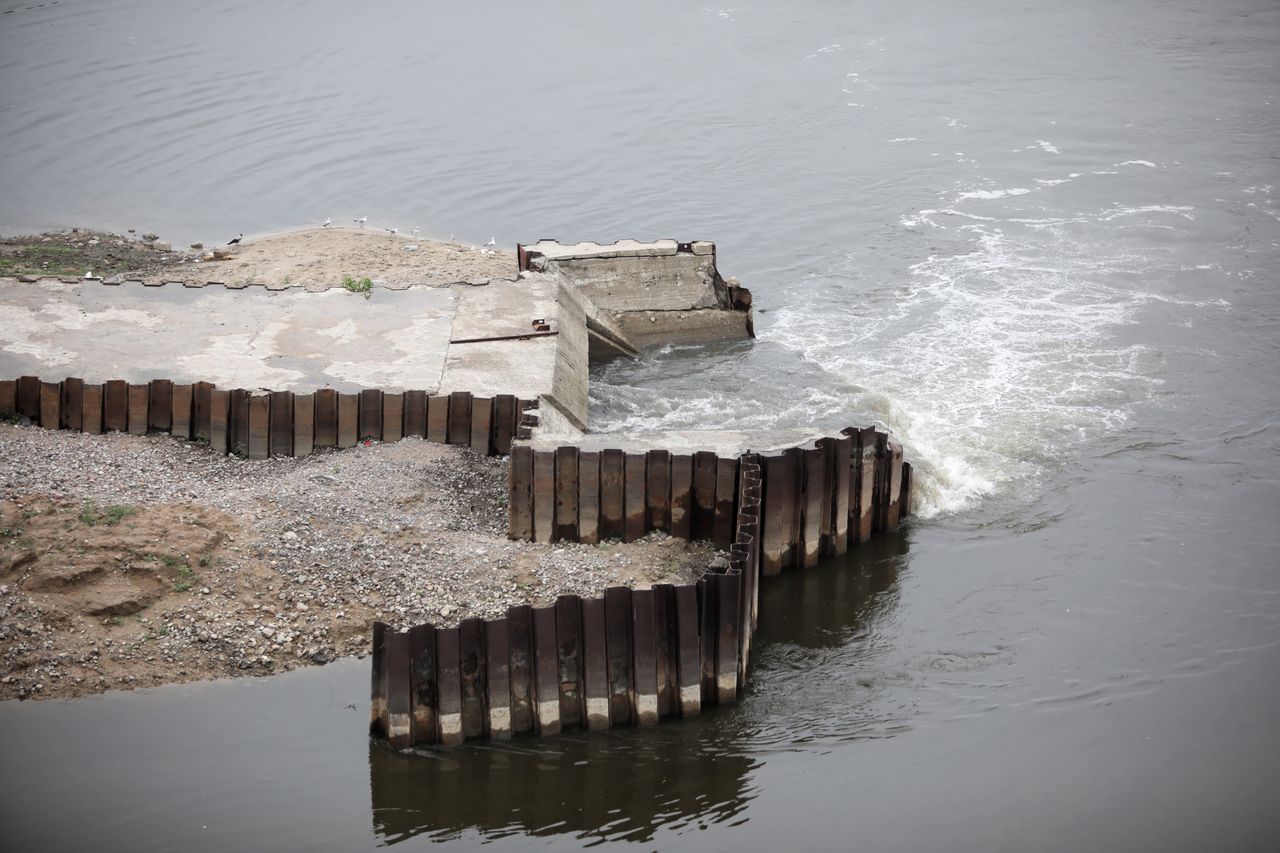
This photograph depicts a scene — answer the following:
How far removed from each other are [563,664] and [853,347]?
42.0 feet

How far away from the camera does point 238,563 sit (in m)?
13.6

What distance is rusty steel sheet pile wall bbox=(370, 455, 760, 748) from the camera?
39.2 feet

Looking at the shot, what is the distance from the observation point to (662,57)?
44.3 m

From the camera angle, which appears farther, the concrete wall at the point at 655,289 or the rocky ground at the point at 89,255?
the rocky ground at the point at 89,255

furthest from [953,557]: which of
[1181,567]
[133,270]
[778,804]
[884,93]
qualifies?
[884,93]

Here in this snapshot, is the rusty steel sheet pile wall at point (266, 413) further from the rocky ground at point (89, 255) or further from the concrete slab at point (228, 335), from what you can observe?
the rocky ground at point (89, 255)

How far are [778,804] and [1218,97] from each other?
32.8 meters

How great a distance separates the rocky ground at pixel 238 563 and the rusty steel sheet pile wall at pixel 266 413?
0.71m

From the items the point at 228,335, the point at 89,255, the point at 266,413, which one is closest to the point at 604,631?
the point at 266,413

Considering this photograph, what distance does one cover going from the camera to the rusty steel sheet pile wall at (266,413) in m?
16.4

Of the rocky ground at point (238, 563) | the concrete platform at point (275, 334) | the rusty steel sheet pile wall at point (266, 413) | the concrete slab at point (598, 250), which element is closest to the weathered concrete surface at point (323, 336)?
the concrete platform at point (275, 334)

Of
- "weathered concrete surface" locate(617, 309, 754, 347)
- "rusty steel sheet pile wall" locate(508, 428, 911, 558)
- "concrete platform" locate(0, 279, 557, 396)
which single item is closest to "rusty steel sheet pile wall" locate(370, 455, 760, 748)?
"rusty steel sheet pile wall" locate(508, 428, 911, 558)

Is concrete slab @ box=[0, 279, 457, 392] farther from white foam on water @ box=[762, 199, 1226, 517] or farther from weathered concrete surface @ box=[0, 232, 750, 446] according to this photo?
white foam on water @ box=[762, 199, 1226, 517]

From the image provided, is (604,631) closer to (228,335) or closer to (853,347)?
(228,335)
